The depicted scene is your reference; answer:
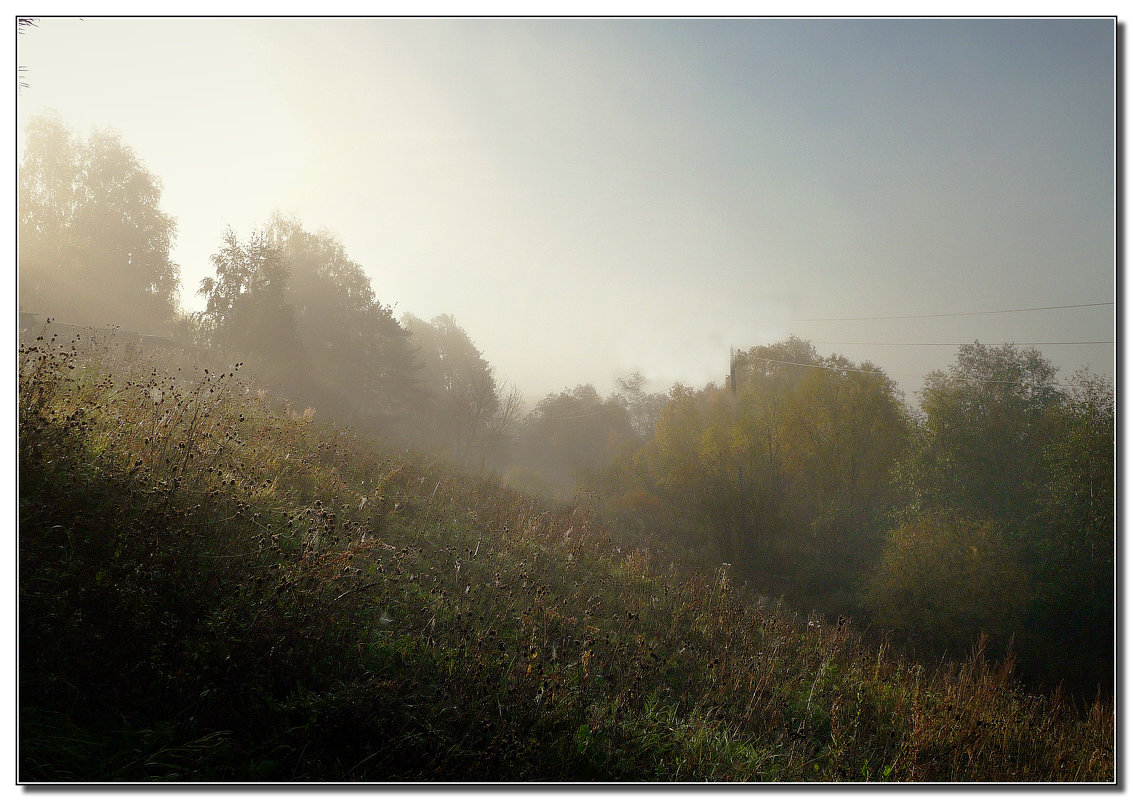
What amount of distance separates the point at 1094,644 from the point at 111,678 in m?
15.4

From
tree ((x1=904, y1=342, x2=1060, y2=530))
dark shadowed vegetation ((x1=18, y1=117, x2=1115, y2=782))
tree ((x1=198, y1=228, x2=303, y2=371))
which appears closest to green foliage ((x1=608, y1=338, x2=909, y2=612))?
tree ((x1=904, y1=342, x2=1060, y2=530))

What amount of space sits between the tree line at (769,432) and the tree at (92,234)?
5 centimetres

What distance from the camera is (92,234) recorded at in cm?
830

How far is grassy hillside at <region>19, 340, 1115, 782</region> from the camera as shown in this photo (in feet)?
8.89

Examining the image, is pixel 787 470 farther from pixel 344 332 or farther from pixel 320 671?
pixel 320 671

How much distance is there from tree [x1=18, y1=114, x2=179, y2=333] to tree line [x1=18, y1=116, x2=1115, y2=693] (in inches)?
1.8

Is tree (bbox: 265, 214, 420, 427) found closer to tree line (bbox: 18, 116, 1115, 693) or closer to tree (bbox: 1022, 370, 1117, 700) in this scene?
tree line (bbox: 18, 116, 1115, 693)

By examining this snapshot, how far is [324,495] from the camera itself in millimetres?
6801

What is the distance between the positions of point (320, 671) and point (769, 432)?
2967 centimetres

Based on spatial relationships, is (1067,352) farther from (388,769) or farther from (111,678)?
(111,678)

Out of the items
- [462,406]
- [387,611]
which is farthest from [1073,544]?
[462,406]

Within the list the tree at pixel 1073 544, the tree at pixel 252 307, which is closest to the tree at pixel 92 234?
the tree at pixel 252 307

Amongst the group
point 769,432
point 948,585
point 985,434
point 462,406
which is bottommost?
point 948,585

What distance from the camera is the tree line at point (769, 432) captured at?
8305 mm
